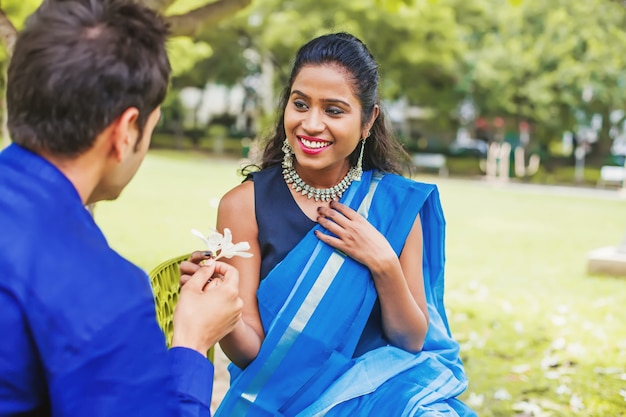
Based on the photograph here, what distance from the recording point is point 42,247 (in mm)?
1330

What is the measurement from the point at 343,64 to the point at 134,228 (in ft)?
30.8

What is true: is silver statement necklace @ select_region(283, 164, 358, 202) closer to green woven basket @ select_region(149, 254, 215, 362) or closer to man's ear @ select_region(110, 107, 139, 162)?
green woven basket @ select_region(149, 254, 215, 362)

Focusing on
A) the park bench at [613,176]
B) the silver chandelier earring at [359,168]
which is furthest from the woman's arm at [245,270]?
the park bench at [613,176]

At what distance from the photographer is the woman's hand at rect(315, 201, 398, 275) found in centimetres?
244

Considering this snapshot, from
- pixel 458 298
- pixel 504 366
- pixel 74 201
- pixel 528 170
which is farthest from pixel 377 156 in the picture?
pixel 528 170

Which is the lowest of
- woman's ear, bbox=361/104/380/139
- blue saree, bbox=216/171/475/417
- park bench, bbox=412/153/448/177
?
park bench, bbox=412/153/448/177

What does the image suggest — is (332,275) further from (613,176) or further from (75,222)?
(613,176)

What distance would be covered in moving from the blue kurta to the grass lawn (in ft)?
5.12

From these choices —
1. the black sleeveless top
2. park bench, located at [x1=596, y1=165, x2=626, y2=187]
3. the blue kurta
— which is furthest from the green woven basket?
park bench, located at [x1=596, y1=165, x2=626, y2=187]

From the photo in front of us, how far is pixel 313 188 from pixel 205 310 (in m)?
0.97

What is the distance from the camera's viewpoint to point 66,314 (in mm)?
1306

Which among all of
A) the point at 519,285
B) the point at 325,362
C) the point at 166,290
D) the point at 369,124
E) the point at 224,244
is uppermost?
the point at 369,124

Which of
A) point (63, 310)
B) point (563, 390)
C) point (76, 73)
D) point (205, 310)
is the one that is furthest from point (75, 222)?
point (563, 390)

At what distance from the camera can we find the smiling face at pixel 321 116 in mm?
2484
